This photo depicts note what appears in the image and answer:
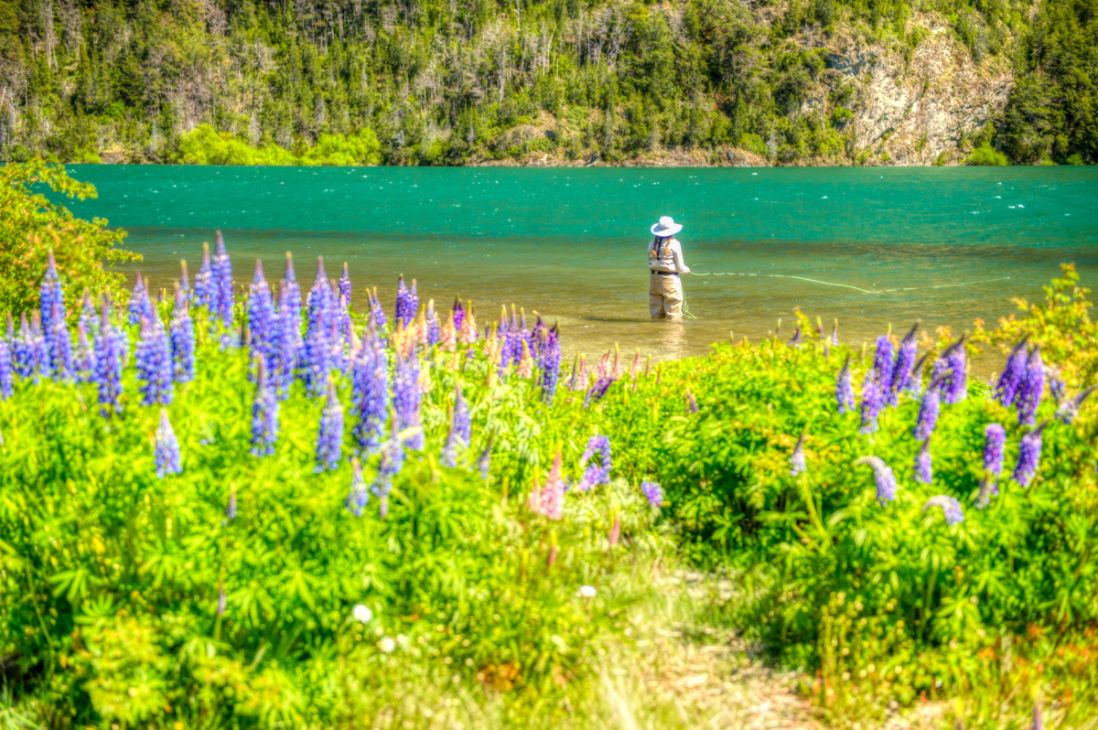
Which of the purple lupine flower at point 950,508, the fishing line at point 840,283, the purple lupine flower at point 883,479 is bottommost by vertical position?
the fishing line at point 840,283

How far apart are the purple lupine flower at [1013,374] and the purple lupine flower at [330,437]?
4183 mm

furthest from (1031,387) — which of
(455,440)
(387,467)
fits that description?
(387,467)

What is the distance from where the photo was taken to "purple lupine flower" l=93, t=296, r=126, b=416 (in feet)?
18.5

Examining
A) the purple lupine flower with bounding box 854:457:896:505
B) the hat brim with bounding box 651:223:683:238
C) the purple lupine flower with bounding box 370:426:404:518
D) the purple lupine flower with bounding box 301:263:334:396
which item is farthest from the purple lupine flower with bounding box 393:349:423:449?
the hat brim with bounding box 651:223:683:238

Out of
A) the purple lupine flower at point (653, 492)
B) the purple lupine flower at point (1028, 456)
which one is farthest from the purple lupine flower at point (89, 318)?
the purple lupine flower at point (1028, 456)

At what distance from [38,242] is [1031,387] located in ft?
35.5

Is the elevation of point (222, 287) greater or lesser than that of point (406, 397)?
greater

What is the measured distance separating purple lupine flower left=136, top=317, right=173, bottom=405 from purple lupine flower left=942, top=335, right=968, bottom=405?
481cm

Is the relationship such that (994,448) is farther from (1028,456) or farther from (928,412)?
(928,412)

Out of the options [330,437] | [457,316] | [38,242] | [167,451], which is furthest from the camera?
[38,242]

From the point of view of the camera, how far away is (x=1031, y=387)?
6.64 meters

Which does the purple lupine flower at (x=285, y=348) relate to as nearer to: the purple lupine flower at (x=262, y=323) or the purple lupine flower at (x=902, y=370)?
the purple lupine flower at (x=262, y=323)

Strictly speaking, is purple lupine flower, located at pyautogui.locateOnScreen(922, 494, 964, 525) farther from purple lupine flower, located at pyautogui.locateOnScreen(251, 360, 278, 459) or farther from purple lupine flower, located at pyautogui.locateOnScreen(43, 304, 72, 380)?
purple lupine flower, located at pyautogui.locateOnScreen(43, 304, 72, 380)

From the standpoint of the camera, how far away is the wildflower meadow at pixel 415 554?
5.30 meters
